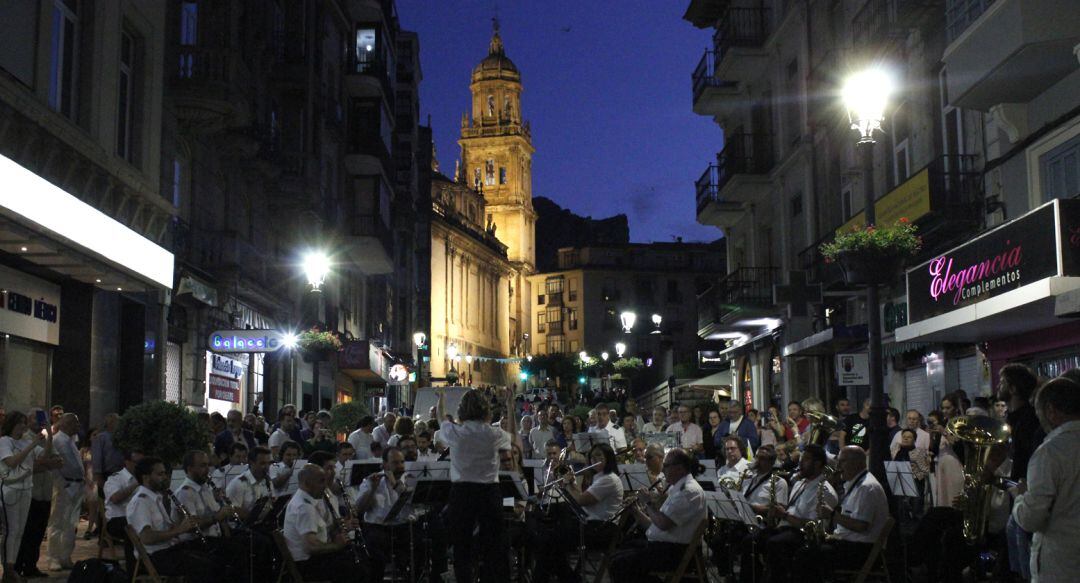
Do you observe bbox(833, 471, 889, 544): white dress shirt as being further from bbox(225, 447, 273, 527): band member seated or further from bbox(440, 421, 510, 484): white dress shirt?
bbox(225, 447, 273, 527): band member seated

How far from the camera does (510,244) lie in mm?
117188

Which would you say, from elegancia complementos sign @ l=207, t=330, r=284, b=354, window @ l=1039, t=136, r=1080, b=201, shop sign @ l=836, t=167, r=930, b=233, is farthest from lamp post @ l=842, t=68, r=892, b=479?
elegancia complementos sign @ l=207, t=330, r=284, b=354

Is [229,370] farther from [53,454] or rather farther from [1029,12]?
[1029,12]

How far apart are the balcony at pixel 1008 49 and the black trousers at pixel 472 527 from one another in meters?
9.86

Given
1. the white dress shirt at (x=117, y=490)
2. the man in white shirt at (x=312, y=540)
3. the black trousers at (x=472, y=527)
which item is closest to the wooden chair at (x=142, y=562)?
the man in white shirt at (x=312, y=540)

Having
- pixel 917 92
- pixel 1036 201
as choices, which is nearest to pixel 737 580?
pixel 1036 201

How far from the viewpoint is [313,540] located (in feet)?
33.0

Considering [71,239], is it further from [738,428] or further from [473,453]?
[738,428]

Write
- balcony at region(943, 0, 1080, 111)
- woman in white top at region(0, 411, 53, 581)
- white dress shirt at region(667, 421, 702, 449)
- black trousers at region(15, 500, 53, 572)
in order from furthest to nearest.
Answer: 1. white dress shirt at region(667, 421, 702, 449)
2. balcony at region(943, 0, 1080, 111)
3. black trousers at region(15, 500, 53, 572)
4. woman in white top at region(0, 411, 53, 581)

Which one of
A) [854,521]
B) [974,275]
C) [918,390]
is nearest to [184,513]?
[854,521]

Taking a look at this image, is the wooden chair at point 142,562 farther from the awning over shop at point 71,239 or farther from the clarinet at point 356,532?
the awning over shop at point 71,239

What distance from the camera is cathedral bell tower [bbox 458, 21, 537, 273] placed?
4584 inches

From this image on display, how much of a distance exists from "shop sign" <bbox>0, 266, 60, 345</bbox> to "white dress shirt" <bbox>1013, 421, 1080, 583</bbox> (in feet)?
47.2

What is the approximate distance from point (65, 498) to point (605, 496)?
23.2 feet
